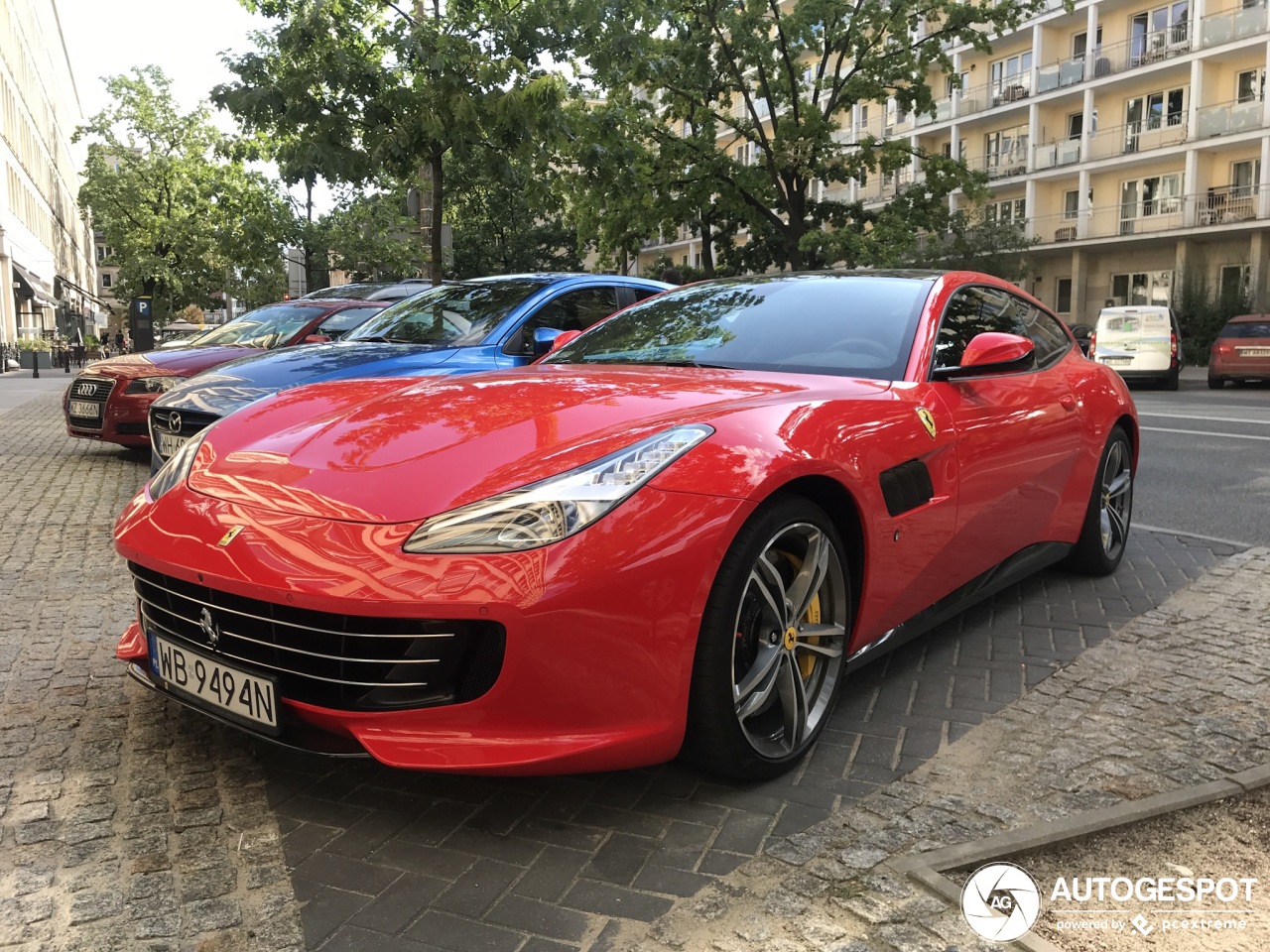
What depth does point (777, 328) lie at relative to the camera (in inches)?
147

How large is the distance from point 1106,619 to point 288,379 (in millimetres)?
4860

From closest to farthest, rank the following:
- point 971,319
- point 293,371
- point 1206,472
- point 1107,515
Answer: point 971,319, point 1107,515, point 293,371, point 1206,472

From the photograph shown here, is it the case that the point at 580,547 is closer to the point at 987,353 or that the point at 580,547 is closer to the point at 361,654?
the point at 361,654

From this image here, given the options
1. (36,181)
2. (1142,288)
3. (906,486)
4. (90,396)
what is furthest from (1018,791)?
(36,181)

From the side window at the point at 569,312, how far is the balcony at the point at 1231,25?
32224mm

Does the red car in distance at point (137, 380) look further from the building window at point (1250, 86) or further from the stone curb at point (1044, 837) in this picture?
the building window at point (1250, 86)

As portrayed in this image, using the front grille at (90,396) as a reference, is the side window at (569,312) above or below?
above

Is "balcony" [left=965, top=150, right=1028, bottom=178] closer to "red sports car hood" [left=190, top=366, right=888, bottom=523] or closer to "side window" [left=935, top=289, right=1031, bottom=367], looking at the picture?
"side window" [left=935, top=289, right=1031, bottom=367]

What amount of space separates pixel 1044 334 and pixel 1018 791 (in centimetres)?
255

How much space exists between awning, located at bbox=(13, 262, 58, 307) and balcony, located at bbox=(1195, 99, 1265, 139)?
43623 mm

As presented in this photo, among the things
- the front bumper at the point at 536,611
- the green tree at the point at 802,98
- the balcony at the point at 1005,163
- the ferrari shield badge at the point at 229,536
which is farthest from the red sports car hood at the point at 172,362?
the balcony at the point at 1005,163

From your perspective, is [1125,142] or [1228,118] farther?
[1125,142]

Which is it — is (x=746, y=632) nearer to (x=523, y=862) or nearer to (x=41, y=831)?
(x=523, y=862)

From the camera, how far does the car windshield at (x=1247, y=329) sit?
21.3m
